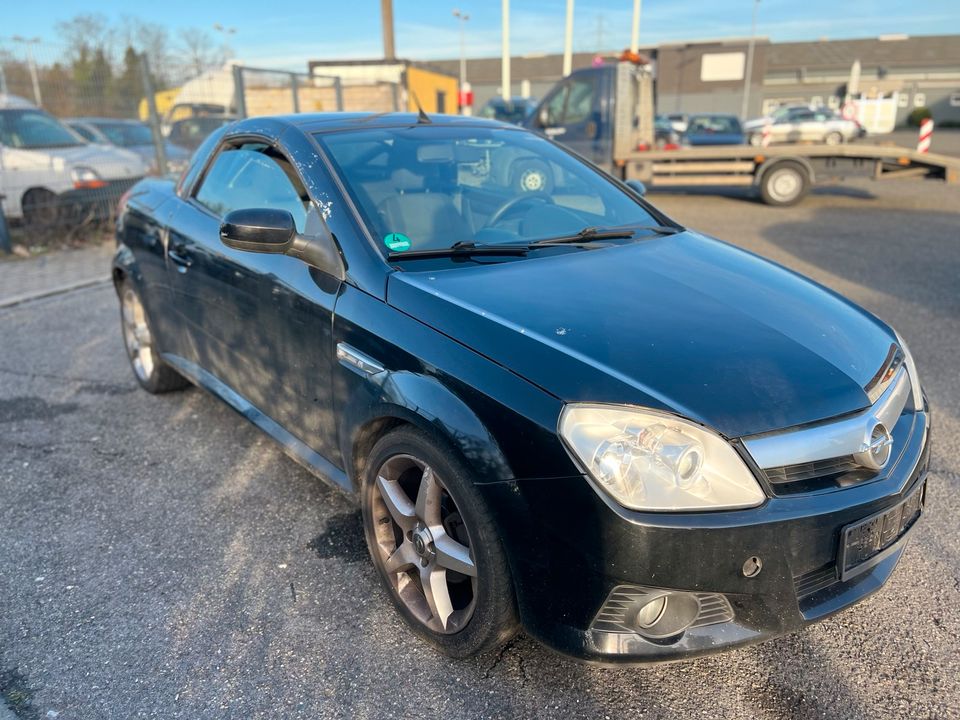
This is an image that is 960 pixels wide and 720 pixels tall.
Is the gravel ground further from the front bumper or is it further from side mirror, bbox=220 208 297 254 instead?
side mirror, bbox=220 208 297 254

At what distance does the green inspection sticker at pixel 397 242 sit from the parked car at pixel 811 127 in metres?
24.7

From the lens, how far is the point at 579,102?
12.3 meters

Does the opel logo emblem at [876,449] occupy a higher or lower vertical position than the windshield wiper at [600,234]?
lower

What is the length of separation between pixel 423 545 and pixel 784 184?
482 inches

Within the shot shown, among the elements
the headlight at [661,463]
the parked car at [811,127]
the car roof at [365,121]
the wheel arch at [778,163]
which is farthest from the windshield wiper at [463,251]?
the parked car at [811,127]

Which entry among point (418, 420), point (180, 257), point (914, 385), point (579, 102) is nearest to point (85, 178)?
point (180, 257)

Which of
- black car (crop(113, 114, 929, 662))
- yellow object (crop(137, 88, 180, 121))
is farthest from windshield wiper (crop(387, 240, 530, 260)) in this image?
yellow object (crop(137, 88, 180, 121))

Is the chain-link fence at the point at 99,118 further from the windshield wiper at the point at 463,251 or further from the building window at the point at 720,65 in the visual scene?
the building window at the point at 720,65

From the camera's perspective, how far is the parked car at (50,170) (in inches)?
355

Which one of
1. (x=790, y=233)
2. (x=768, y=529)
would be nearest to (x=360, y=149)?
(x=768, y=529)

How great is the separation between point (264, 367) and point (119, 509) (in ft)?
3.27

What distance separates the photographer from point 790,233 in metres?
9.98

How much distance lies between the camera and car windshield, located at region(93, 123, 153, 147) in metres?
11.4

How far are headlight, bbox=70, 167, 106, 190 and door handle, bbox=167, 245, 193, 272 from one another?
7.09 metres
